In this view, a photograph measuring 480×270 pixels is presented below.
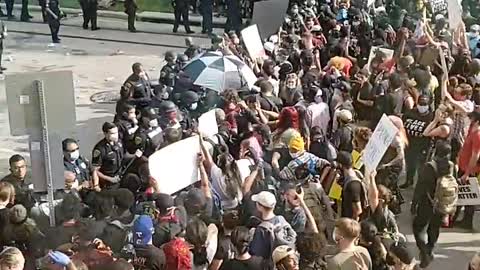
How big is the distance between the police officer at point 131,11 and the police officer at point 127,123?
1294cm

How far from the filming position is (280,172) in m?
9.21

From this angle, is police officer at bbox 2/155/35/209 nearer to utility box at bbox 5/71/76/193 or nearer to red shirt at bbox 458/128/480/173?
utility box at bbox 5/71/76/193

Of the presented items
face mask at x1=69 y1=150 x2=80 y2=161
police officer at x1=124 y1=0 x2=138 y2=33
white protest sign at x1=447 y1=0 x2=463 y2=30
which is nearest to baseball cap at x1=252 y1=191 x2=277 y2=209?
face mask at x1=69 y1=150 x2=80 y2=161

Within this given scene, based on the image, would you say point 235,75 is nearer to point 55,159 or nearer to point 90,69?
point 55,159

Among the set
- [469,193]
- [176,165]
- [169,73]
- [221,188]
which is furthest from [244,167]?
[169,73]

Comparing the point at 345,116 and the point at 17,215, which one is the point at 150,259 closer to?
the point at 17,215

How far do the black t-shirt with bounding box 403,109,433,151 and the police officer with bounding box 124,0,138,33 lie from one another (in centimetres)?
1384

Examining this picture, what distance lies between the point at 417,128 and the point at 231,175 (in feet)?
9.95

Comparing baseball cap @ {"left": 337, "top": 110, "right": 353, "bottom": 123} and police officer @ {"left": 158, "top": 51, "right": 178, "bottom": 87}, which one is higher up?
baseball cap @ {"left": 337, "top": 110, "right": 353, "bottom": 123}

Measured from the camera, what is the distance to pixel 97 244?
23.9 ft

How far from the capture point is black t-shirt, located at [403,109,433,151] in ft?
36.1

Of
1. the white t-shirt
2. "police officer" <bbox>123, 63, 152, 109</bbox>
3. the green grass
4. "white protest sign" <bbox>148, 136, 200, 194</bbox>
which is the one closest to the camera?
"white protest sign" <bbox>148, 136, 200, 194</bbox>

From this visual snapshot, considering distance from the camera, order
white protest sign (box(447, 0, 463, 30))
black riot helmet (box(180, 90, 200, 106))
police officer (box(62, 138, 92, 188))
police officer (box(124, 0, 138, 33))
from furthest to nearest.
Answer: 1. police officer (box(124, 0, 138, 33))
2. white protest sign (box(447, 0, 463, 30))
3. black riot helmet (box(180, 90, 200, 106))
4. police officer (box(62, 138, 92, 188))

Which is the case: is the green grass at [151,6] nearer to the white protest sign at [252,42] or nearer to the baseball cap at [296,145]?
the white protest sign at [252,42]
